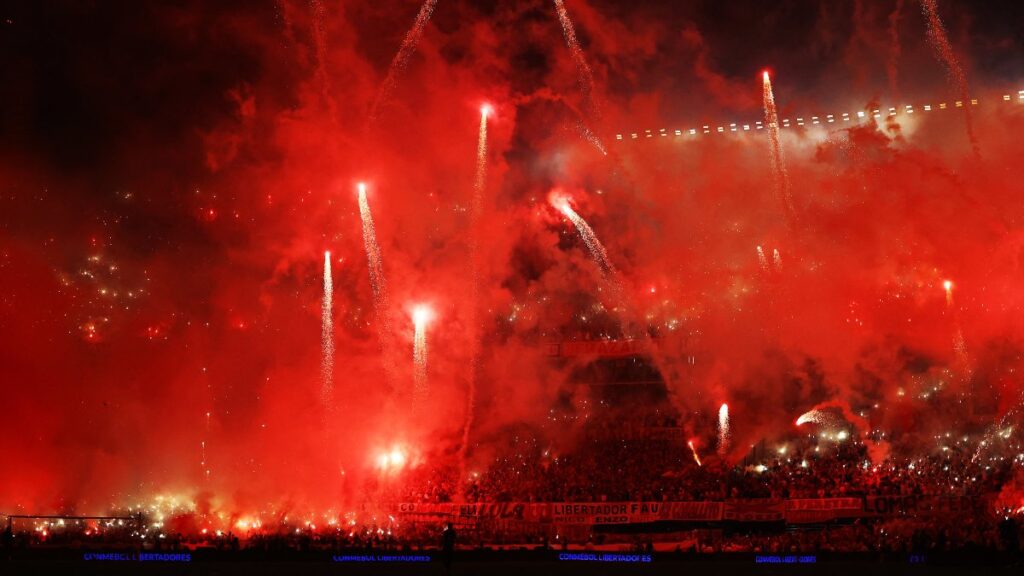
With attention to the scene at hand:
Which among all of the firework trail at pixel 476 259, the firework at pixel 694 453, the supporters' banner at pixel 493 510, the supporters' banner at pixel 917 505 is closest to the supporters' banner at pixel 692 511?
the firework at pixel 694 453

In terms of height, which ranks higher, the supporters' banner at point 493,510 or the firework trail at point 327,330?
the firework trail at point 327,330

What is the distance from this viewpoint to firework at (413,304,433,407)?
26.3m

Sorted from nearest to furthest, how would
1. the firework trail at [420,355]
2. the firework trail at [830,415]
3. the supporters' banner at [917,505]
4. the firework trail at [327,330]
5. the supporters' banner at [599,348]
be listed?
1. the supporters' banner at [917,505]
2. the firework trail at [830,415]
3. the firework trail at [420,355]
4. the firework trail at [327,330]
5. the supporters' banner at [599,348]

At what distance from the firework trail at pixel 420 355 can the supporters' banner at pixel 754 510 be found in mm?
9322

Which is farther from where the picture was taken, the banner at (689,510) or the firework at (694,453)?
the firework at (694,453)

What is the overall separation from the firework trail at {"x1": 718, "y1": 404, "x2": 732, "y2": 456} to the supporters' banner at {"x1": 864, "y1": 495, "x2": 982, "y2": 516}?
4.78 meters

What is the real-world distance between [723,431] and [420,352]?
28.0 feet

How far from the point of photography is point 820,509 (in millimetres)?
19906

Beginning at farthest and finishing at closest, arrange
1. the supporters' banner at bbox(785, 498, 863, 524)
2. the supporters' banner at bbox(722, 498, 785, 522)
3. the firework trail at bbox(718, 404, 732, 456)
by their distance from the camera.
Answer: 1. the firework trail at bbox(718, 404, 732, 456)
2. the supporters' banner at bbox(722, 498, 785, 522)
3. the supporters' banner at bbox(785, 498, 863, 524)

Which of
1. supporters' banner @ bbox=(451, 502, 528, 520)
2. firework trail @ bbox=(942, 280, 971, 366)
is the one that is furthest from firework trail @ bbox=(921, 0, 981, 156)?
supporters' banner @ bbox=(451, 502, 528, 520)

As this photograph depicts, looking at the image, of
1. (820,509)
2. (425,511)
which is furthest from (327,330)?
(820,509)

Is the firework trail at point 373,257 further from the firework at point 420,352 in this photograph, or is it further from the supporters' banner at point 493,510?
the supporters' banner at point 493,510

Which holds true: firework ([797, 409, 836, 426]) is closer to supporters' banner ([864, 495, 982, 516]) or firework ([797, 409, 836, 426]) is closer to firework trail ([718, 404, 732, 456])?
firework trail ([718, 404, 732, 456])

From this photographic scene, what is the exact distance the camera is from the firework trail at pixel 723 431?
78.5 ft
